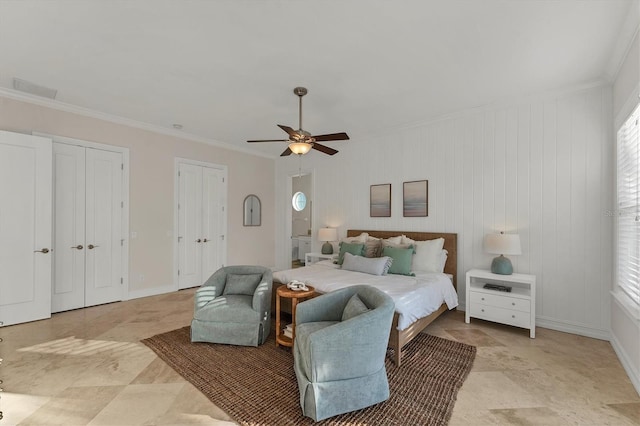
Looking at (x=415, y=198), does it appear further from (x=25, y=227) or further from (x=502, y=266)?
(x=25, y=227)

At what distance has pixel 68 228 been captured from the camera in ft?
13.5

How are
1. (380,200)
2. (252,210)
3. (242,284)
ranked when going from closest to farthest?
(242,284) → (380,200) → (252,210)

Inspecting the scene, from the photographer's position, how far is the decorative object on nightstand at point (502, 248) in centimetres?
346

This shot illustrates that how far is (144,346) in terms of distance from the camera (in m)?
2.98

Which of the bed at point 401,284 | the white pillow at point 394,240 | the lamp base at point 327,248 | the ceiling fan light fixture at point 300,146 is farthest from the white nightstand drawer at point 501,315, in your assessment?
the ceiling fan light fixture at point 300,146

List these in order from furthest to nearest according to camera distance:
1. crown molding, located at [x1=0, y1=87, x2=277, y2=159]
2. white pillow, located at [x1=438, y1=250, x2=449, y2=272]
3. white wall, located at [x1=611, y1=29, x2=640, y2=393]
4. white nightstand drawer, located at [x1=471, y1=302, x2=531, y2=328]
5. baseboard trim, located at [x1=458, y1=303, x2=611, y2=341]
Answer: white pillow, located at [x1=438, y1=250, x2=449, y2=272] < crown molding, located at [x1=0, y1=87, x2=277, y2=159] < white nightstand drawer, located at [x1=471, y1=302, x2=531, y2=328] < baseboard trim, located at [x1=458, y1=303, x2=611, y2=341] < white wall, located at [x1=611, y1=29, x2=640, y2=393]

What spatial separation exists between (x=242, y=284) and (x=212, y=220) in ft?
9.07

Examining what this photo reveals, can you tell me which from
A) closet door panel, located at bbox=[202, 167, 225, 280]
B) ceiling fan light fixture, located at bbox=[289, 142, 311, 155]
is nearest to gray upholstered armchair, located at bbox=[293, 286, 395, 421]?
ceiling fan light fixture, located at bbox=[289, 142, 311, 155]

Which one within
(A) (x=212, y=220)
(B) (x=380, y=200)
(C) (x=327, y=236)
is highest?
(B) (x=380, y=200)

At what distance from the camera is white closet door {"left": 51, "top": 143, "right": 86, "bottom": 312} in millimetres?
4004

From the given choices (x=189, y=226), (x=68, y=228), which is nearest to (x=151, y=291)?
(x=189, y=226)

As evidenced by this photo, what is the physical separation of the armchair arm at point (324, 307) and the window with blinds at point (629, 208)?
2.40m

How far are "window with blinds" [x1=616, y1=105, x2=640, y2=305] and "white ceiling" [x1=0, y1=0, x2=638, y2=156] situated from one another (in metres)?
0.77

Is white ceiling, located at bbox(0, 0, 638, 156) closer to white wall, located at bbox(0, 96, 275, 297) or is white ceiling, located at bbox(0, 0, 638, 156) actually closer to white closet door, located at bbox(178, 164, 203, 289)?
white wall, located at bbox(0, 96, 275, 297)
